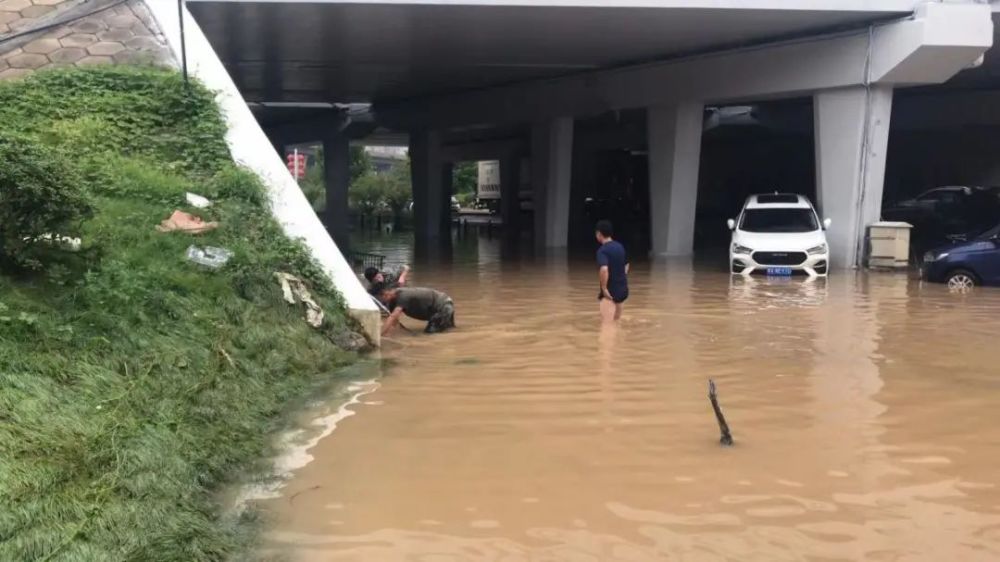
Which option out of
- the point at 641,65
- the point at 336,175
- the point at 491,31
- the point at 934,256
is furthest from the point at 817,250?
the point at 336,175

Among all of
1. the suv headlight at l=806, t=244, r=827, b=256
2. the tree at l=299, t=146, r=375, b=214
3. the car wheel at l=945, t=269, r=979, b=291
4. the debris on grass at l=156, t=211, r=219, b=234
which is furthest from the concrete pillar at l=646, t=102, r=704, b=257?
the tree at l=299, t=146, r=375, b=214

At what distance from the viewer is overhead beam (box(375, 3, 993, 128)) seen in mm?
17703

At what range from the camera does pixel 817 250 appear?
17.9 meters

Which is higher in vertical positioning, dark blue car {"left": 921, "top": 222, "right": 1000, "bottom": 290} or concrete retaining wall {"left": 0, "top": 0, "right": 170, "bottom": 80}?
concrete retaining wall {"left": 0, "top": 0, "right": 170, "bottom": 80}

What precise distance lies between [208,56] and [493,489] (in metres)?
9.57

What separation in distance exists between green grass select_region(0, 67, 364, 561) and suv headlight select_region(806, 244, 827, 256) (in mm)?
11376

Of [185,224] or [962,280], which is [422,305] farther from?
[962,280]

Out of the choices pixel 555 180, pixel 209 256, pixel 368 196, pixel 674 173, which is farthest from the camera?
pixel 368 196

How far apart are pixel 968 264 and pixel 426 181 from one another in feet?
85.9

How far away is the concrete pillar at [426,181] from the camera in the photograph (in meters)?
38.6

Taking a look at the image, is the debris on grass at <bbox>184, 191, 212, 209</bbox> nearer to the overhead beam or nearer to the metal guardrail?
the metal guardrail

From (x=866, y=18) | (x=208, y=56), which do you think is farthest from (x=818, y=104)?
(x=208, y=56)

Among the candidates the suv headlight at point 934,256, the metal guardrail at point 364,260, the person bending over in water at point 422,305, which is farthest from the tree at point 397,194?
the person bending over in water at point 422,305

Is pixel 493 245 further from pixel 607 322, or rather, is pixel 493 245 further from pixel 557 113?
pixel 607 322
